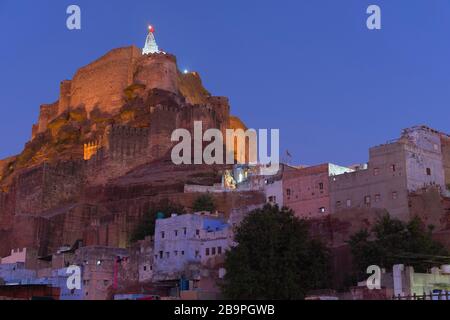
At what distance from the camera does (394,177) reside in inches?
2106

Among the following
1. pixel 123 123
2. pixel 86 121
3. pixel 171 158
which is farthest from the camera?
pixel 86 121

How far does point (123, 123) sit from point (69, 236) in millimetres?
19024

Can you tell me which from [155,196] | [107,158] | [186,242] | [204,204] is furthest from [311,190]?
[107,158]

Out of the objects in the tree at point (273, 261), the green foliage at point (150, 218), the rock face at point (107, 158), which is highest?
the rock face at point (107, 158)

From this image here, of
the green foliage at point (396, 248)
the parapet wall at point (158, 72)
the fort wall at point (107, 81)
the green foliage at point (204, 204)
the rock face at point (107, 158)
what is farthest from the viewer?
the fort wall at point (107, 81)

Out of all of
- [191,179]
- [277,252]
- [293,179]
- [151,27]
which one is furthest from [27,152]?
[277,252]

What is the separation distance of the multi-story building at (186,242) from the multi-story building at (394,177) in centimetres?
870

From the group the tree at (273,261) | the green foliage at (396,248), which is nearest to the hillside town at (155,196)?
the green foliage at (396,248)

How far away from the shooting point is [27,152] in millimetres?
99688

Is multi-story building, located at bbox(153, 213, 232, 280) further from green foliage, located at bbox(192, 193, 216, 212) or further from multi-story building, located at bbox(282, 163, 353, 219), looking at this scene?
green foliage, located at bbox(192, 193, 216, 212)

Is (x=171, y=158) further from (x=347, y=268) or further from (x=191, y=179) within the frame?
(x=347, y=268)

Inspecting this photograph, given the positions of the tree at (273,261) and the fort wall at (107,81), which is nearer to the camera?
the tree at (273,261)

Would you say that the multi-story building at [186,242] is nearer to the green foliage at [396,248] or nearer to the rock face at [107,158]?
the rock face at [107,158]

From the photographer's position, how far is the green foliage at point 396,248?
45969mm
